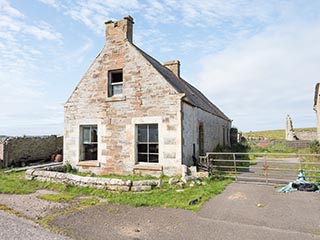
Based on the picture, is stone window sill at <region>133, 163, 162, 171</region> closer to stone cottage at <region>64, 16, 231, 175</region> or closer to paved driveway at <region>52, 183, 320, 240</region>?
stone cottage at <region>64, 16, 231, 175</region>

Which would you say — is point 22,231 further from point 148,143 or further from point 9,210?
point 148,143

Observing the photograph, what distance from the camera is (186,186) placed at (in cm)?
970

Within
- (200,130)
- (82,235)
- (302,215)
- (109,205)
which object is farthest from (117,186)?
(200,130)

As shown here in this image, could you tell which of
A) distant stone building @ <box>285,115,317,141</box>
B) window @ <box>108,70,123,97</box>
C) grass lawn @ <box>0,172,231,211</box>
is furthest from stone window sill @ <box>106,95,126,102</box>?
distant stone building @ <box>285,115,317,141</box>

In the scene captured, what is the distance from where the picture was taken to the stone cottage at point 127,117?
38.2ft

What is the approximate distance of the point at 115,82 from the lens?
1356cm

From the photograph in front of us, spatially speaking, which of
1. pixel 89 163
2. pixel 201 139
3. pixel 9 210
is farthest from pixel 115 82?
pixel 9 210

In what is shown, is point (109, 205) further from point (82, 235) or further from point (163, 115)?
point (163, 115)

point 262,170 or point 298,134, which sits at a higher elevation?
point 298,134

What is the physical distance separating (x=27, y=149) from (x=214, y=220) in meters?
16.5

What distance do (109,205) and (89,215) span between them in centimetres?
99

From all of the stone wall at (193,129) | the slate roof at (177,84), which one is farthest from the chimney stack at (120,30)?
the stone wall at (193,129)

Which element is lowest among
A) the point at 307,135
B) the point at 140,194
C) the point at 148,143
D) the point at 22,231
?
the point at 22,231

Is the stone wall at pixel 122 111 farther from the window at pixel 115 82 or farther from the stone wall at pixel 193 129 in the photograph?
the stone wall at pixel 193 129
